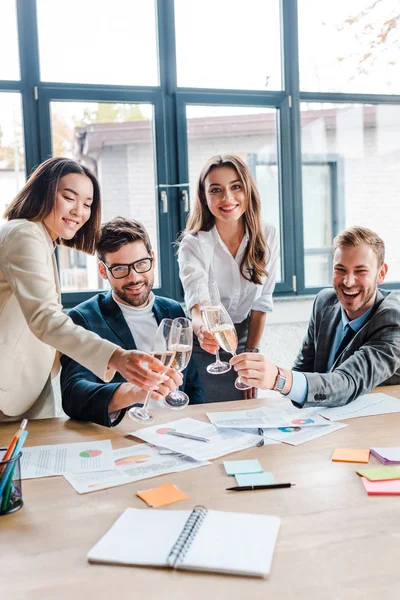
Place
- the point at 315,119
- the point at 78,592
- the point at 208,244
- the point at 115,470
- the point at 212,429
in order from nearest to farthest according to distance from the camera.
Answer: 1. the point at 78,592
2. the point at 115,470
3. the point at 212,429
4. the point at 208,244
5. the point at 315,119

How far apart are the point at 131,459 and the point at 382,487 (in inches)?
21.3

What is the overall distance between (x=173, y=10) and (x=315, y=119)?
1063 millimetres

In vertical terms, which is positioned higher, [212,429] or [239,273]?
[239,273]

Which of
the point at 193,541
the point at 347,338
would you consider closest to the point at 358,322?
the point at 347,338

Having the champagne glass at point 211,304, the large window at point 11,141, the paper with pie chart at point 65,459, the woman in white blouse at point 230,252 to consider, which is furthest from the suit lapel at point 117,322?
the large window at point 11,141

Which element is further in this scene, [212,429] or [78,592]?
[212,429]

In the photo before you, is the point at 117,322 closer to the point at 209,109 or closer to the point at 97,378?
the point at 97,378

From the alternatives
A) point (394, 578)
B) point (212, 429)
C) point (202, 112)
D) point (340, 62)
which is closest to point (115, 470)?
point (212, 429)

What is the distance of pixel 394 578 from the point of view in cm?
81

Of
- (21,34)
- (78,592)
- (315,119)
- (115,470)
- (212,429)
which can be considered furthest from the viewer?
(315,119)

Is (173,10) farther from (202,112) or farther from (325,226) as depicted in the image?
(325,226)

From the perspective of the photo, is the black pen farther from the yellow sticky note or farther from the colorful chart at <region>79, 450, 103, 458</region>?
the colorful chart at <region>79, 450, 103, 458</region>

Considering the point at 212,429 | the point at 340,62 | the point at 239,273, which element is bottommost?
the point at 212,429

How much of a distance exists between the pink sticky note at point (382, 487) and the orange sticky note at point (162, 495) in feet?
1.14
